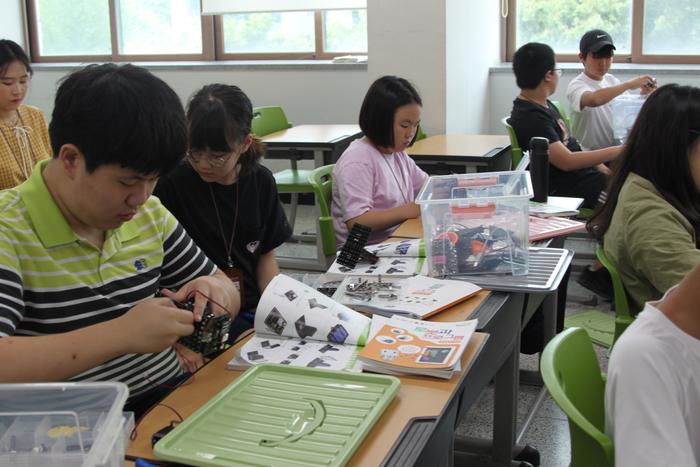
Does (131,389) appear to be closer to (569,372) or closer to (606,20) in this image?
(569,372)

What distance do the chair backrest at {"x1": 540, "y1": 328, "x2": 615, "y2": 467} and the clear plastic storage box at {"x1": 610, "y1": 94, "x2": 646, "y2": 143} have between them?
294 cm

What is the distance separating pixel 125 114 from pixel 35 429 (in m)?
0.45

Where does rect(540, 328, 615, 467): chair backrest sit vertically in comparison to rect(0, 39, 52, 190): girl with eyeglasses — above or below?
below

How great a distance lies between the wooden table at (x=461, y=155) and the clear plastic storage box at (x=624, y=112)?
0.72 metres

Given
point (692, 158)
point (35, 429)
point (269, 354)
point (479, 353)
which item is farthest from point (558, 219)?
point (35, 429)

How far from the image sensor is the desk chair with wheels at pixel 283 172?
3639mm

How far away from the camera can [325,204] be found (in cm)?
238

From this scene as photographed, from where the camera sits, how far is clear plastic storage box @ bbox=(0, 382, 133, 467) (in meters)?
0.68

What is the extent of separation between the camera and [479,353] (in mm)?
1169

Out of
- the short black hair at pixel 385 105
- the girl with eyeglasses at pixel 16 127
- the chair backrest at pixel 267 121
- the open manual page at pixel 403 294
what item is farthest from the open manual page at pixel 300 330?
the chair backrest at pixel 267 121

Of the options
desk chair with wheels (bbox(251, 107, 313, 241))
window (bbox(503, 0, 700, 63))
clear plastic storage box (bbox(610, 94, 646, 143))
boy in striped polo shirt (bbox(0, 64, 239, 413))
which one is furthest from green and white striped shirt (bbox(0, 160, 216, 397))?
window (bbox(503, 0, 700, 63))

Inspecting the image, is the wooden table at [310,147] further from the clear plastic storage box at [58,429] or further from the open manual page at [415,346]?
the clear plastic storage box at [58,429]

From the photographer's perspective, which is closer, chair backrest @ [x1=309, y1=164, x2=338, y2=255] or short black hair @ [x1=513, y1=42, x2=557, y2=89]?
chair backrest @ [x1=309, y1=164, x2=338, y2=255]

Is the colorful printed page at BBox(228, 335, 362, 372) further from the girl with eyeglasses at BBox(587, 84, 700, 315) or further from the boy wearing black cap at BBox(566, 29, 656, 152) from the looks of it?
the boy wearing black cap at BBox(566, 29, 656, 152)
